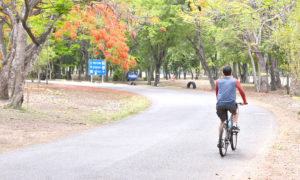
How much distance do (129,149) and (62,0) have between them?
592cm

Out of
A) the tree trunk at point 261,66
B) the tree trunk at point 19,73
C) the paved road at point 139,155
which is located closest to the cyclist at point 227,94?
the paved road at point 139,155

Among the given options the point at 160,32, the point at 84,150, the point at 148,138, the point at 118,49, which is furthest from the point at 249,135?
the point at 160,32

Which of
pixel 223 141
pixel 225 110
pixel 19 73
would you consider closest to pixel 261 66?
pixel 19 73

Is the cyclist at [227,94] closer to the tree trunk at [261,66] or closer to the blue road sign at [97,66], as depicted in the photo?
the tree trunk at [261,66]

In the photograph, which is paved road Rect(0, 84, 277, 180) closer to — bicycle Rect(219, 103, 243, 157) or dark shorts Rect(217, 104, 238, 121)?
bicycle Rect(219, 103, 243, 157)

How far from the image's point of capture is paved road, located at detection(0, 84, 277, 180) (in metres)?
6.35

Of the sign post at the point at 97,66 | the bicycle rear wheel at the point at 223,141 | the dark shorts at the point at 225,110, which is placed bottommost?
the bicycle rear wheel at the point at 223,141

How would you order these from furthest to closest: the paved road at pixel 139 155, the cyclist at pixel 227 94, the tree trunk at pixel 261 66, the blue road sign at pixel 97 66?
the blue road sign at pixel 97 66
the tree trunk at pixel 261 66
the cyclist at pixel 227 94
the paved road at pixel 139 155

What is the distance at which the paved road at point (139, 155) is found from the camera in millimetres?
6352

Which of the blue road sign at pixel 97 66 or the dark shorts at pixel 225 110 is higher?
the blue road sign at pixel 97 66

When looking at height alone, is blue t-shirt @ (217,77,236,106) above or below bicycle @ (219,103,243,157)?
above

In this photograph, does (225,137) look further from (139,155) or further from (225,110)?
(139,155)

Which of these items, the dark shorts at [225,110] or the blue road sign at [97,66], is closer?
the dark shorts at [225,110]

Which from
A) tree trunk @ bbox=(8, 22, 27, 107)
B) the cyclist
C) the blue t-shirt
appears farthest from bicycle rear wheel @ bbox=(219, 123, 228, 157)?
tree trunk @ bbox=(8, 22, 27, 107)
